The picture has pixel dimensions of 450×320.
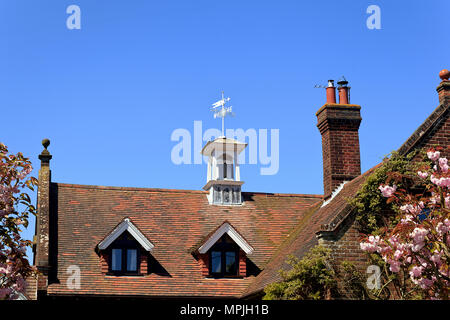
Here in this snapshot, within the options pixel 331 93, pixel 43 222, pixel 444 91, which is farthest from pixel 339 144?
pixel 43 222

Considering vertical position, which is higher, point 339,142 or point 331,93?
point 331,93

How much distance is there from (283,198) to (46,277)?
11356 millimetres

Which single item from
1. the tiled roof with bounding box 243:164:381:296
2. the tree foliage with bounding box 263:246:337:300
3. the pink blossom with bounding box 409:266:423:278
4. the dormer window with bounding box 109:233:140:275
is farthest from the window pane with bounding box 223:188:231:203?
the pink blossom with bounding box 409:266:423:278

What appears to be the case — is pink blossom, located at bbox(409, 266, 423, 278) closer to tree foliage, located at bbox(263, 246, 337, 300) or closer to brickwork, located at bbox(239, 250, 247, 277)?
tree foliage, located at bbox(263, 246, 337, 300)

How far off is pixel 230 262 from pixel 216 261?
53 centimetres

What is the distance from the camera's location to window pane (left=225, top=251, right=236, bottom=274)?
23.4 meters

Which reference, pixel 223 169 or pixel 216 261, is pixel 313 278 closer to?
pixel 216 261

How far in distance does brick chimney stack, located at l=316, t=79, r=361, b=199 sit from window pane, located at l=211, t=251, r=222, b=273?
464 cm

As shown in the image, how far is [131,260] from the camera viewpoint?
22766 mm

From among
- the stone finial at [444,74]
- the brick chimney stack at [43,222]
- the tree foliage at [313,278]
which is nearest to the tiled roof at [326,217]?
the tree foliage at [313,278]
